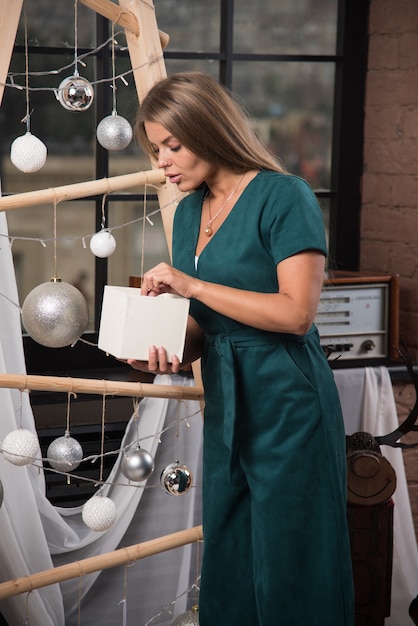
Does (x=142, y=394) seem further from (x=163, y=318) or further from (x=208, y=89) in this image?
(x=208, y=89)

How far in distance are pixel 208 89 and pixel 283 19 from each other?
1203 mm

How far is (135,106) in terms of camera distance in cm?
254

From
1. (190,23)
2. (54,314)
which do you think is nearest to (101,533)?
(54,314)

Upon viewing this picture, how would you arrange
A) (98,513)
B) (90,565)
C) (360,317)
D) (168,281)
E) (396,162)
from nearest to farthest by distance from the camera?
(168,281) < (98,513) < (90,565) < (360,317) < (396,162)

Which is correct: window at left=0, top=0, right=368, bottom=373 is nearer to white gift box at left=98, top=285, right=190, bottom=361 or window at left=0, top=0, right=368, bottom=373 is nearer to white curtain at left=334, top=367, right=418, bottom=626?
white curtain at left=334, top=367, right=418, bottom=626

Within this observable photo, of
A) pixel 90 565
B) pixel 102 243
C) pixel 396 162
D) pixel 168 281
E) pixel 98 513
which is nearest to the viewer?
pixel 168 281

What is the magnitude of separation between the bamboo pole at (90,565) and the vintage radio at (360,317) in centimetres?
68

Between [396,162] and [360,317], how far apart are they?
0.45 metres

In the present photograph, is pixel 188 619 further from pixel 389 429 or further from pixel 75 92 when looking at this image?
pixel 75 92

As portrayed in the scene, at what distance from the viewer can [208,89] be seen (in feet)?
4.97

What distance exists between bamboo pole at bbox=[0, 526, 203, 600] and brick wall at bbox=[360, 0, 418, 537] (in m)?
0.86

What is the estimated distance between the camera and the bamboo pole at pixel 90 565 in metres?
1.82

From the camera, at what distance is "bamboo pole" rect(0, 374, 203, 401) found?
1.64 meters

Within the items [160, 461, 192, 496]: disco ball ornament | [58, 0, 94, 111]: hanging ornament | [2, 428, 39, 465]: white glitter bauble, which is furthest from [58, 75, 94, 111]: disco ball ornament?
[160, 461, 192, 496]: disco ball ornament
